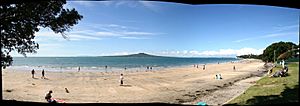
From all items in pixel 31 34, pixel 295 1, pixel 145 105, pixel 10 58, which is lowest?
pixel 145 105

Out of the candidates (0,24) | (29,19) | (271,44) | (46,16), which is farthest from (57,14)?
(271,44)

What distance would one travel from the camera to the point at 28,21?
10.6 feet

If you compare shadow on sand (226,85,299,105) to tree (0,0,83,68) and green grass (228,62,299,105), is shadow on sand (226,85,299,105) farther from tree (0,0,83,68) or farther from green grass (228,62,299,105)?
tree (0,0,83,68)

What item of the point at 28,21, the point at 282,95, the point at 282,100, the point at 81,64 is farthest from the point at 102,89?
the point at 81,64

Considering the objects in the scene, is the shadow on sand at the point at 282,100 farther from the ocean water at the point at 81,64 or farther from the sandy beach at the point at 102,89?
the ocean water at the point at 81,64

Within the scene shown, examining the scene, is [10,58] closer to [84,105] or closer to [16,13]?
[16,13]

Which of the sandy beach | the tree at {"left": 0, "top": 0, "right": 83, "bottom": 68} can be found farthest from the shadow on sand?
the tree at {"left": 0, "top": 0, "right": 83, "bottom": 68}

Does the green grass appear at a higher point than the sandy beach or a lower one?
higher

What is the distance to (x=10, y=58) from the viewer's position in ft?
13.1

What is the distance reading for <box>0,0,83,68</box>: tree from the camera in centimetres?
297

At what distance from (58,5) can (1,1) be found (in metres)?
0.94

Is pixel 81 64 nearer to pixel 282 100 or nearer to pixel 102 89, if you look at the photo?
pixel 102 89

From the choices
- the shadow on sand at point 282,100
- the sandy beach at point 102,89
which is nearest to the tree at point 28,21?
the sandy beach at point 102,89

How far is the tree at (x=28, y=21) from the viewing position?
2.97 m
